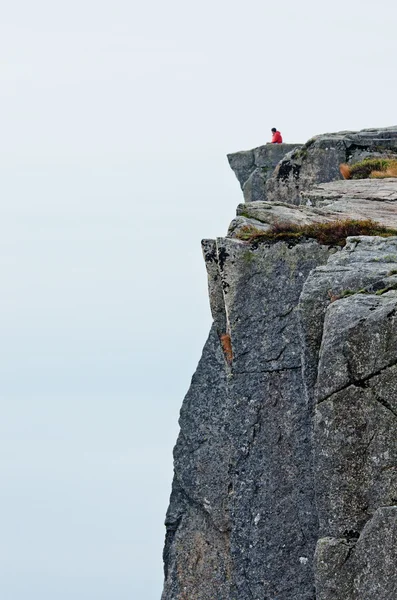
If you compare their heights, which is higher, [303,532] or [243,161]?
[243,161]

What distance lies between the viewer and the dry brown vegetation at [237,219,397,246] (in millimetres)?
32125

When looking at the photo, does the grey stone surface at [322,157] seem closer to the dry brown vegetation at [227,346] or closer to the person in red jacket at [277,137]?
the person in red jacket at [277,137]

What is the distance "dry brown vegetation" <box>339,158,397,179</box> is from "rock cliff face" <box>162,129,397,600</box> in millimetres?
3156

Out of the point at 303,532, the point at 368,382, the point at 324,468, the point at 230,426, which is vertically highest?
the point at 368,382

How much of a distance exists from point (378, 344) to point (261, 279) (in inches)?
466

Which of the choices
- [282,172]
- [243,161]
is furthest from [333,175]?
[243,161]

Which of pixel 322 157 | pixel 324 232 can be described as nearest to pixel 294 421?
pixel 324 232

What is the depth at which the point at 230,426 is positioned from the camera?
3155cm

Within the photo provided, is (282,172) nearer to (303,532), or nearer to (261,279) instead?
(261,279)

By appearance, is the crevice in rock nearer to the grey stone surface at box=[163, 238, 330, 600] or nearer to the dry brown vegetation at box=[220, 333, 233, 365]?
the grey stone surface at box=[163, 238, 330, 600]

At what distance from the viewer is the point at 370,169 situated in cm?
4775

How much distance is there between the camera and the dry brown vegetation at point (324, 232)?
32125 mm

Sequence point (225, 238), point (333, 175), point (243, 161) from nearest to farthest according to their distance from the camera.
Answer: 1. point (225, 238)
2. point (333, 175)
3. point (243, 161)

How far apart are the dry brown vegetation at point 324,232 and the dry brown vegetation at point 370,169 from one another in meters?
12.8
